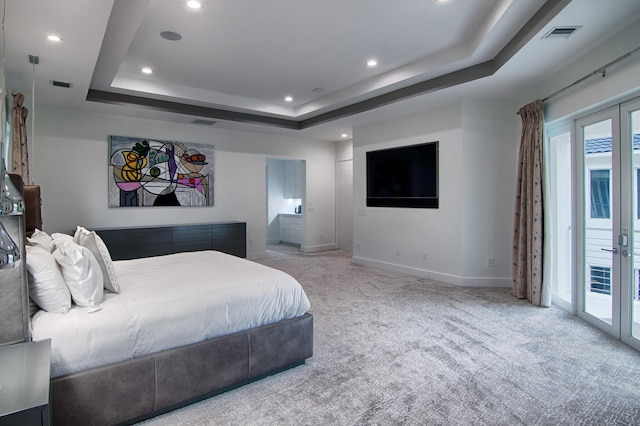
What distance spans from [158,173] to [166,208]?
626mm

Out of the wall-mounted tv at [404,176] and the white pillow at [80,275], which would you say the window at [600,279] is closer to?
the wall-mounted tv at [404,176]

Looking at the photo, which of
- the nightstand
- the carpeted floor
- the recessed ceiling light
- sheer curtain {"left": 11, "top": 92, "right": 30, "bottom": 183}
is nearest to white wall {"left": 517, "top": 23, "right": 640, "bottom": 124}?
the carpeted floor

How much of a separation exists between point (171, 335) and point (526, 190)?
4.26 meters

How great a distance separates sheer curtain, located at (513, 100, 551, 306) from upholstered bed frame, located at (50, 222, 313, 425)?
303 centimetres

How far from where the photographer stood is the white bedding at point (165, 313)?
188cm

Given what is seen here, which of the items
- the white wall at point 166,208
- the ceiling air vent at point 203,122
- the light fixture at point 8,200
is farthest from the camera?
the ceiling air vent at point 203,122

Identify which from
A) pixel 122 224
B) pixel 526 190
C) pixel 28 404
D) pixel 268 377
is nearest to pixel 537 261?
pixel 526 190

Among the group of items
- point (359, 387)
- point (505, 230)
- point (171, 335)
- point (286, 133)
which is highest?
point (286, 133)

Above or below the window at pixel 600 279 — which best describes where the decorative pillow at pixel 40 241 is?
above

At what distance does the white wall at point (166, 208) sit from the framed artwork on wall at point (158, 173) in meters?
0.11

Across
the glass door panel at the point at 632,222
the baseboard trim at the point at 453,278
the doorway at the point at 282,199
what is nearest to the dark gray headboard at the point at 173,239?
the doorway at the point at 282,199

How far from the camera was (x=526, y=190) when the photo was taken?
4.36 m

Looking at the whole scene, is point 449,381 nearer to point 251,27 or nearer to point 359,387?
point 359,387

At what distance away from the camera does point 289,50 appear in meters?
3.99
